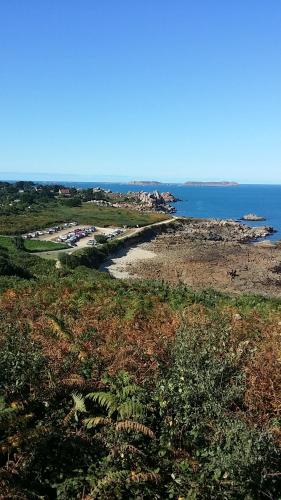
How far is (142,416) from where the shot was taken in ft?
24.1

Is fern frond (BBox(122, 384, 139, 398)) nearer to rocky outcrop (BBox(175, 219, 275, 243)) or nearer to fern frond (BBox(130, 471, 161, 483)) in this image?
fern frond (BBox(130, 471, 161, 483))

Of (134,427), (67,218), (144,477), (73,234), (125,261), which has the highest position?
(134,427)

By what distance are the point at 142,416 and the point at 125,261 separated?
6033 centimetres

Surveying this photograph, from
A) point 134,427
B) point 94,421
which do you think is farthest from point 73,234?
point 134,427

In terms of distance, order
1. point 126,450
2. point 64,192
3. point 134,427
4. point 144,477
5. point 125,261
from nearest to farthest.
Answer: point 144,477, point 126,450, point 134,427, point 125,261, point 64,192

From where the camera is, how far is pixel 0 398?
24.5ft

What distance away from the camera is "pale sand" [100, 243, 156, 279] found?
58844 mm

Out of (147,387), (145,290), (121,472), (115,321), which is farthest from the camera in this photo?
(145,290)

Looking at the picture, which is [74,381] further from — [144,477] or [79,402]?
[144,477]

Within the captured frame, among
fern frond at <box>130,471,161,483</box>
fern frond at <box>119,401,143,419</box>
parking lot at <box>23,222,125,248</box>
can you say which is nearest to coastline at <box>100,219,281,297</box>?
parking lot at <box>23,222,125,248</box>

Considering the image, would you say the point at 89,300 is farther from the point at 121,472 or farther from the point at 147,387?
the point at 121,472

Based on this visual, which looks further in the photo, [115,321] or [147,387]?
[115,321]

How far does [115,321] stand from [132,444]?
253 inches

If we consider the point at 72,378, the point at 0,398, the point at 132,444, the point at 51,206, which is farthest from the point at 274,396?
the point at 51,206
